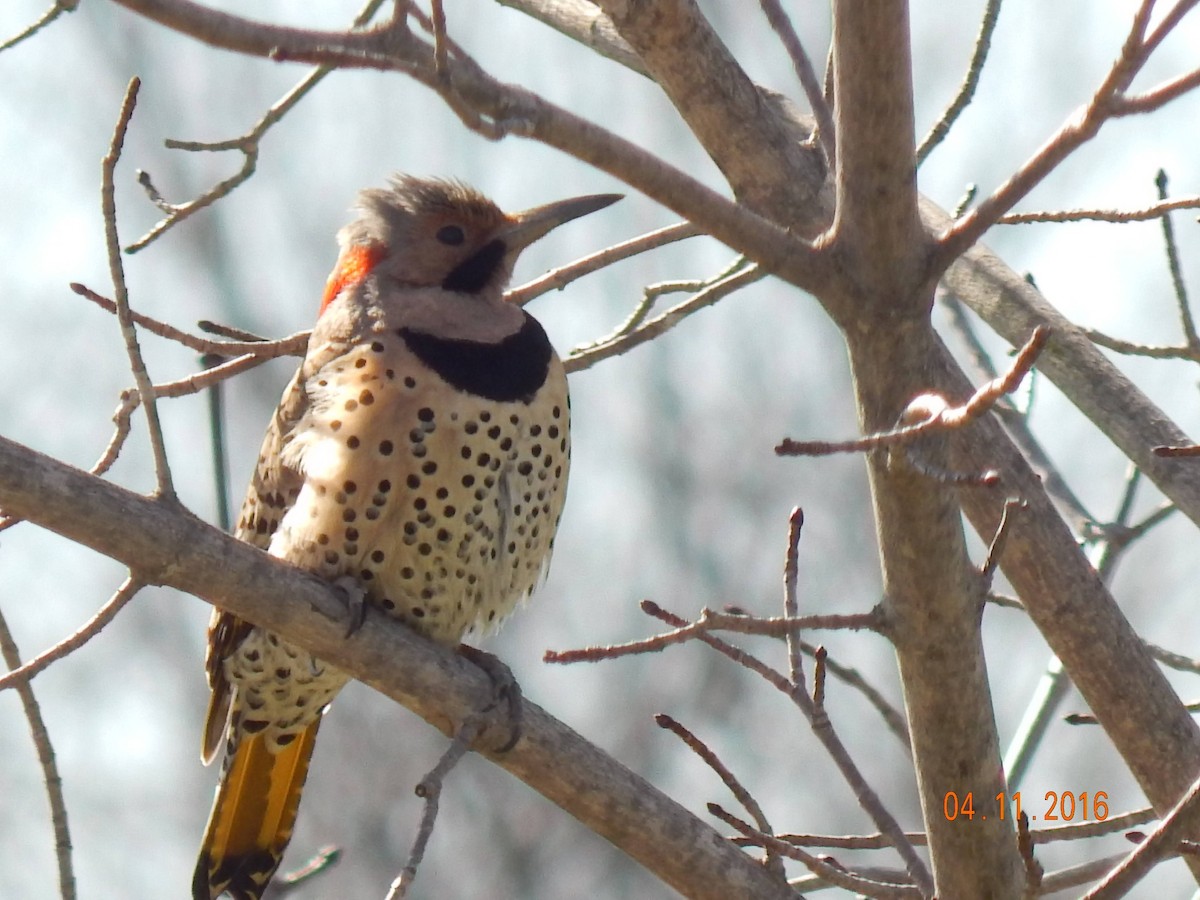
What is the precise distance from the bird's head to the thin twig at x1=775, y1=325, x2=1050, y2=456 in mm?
2468

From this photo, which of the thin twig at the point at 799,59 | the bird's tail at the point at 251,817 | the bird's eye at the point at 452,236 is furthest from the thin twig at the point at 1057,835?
the bird's eye at the point at 452,236

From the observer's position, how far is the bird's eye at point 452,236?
4.71 meters

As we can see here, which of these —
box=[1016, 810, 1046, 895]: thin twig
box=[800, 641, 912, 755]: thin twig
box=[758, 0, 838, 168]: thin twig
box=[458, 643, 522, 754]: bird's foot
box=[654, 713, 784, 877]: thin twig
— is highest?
box=[758, 0, 838, 168]: thin twig

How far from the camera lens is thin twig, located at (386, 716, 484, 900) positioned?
2.46 m

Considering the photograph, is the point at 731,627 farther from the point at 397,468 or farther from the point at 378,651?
the point at 397,468

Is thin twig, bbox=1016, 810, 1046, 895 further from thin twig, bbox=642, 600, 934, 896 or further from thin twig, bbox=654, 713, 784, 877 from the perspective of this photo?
thin twig, bbox=654, 713, 784, 877

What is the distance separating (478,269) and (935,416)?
105 inches

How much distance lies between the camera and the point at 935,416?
2232 mm

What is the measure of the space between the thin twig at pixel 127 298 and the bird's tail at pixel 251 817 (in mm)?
2021

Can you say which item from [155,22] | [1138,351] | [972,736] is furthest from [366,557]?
[155,22]

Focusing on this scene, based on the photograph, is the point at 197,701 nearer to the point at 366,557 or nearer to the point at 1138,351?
the point at 366,557

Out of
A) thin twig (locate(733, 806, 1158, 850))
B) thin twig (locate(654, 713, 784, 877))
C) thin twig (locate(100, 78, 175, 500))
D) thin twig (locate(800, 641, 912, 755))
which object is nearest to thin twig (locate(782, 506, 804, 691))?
thin twig (locate(654, 713, 784, 877))

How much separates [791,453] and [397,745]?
10.6 metres

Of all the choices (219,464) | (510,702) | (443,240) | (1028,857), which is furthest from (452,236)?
(1028,857)
